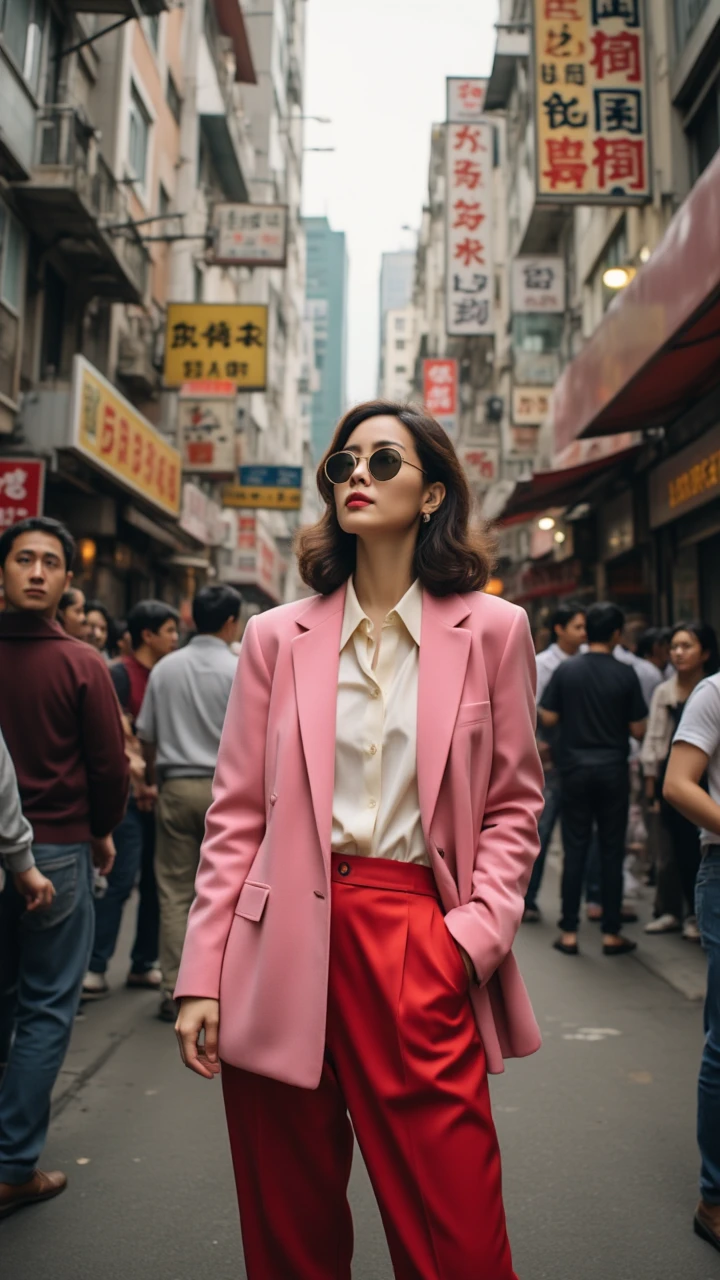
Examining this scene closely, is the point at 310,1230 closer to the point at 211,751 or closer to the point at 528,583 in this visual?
the point at 211,751

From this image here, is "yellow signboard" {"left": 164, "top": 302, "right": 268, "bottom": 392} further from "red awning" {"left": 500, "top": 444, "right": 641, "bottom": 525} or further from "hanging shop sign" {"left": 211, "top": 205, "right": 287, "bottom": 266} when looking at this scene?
"red awning" {"left": 500, "top": 444, "right": 641, "bottom": 525}

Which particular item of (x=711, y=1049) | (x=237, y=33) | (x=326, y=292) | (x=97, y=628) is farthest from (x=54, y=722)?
(x=326, y=292)

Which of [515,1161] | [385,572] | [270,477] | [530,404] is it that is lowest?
[515,1161]

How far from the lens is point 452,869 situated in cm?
198

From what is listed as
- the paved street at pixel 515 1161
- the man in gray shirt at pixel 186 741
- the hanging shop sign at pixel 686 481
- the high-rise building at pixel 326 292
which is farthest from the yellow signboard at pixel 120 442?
the high-rise building at pixel 326 292

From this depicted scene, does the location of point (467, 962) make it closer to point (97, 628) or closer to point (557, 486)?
point (97, 628)

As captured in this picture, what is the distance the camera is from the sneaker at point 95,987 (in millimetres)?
5781

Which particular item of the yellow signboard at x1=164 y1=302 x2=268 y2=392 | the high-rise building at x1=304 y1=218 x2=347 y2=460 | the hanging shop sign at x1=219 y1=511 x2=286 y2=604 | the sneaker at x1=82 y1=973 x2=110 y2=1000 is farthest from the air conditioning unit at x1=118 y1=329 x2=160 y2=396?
the high-rise building at x1=304 y1=218 x2=347 y2=460

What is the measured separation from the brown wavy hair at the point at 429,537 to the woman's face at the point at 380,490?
27 millimetres

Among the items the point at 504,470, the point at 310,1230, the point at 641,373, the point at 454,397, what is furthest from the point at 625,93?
the point at 454,397

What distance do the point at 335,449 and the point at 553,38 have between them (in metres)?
11.2

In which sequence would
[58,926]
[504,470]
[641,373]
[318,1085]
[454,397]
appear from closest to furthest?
[318,1085], [58,926], [641,373], [504,470], [454,397]

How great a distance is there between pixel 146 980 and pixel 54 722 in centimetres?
292

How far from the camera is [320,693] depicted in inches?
81.0
